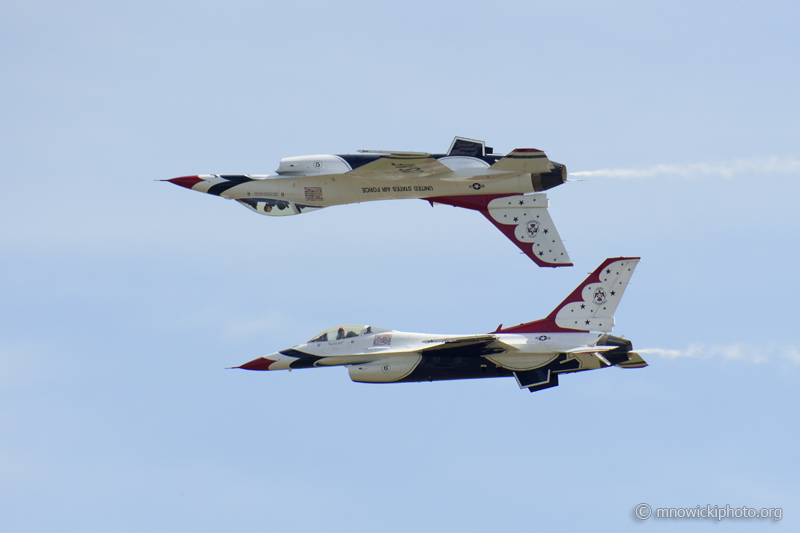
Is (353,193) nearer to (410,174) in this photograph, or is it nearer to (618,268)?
(410,174)

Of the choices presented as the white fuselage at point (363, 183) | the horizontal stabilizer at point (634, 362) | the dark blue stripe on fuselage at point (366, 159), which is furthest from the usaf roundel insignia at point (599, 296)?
the dark blue stripe on fuselage at point (366, 159)

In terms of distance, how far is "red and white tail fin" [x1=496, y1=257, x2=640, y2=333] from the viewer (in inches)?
1644

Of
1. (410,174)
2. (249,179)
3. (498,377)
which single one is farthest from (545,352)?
(249,179)

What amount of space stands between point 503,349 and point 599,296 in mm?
4028

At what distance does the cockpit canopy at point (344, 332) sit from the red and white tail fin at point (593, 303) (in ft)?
15.0

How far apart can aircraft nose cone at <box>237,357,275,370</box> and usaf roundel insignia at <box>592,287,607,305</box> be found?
1149cm

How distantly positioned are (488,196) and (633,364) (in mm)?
7725

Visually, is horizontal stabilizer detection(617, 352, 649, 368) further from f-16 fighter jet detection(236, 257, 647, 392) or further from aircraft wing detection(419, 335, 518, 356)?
aircraft wing detection(419, 335, 518, 356)

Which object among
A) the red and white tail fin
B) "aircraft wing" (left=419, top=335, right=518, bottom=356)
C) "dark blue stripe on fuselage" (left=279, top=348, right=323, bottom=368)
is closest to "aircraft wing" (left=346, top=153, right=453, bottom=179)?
"aircraft wing" (left=419, top=335, right=518, bottom=356)

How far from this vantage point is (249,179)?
142 ft

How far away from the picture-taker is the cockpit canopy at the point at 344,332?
4281 cm

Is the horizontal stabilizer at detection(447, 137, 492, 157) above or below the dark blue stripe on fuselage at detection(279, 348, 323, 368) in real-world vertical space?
above

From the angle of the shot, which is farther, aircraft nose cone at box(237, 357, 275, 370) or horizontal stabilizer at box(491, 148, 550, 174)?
aircraft nose cone at box(237, 357, 275, 370)

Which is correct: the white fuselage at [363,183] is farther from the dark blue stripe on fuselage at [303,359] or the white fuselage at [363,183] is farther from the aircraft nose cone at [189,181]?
the dark blue stripe on fuselage at [303,359]
